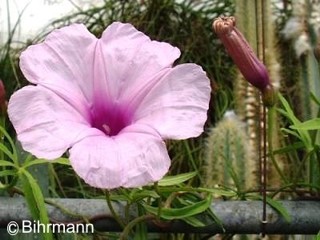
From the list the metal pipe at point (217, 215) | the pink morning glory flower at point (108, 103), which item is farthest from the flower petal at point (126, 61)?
the metal pipe at point (217, 215)

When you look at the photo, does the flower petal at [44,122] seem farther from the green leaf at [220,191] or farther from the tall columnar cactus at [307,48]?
the tall columnar cactus at [307,48]

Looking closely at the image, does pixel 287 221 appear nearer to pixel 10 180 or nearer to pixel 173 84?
pixel 173 84

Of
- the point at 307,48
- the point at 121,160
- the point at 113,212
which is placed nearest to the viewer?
the point at 121,160

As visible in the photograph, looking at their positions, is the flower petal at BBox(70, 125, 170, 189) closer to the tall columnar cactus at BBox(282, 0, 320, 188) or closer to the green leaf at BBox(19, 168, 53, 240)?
the green leaf at BBox(19, 168, 53, 240)

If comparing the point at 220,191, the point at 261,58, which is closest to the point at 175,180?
the point at 220,191

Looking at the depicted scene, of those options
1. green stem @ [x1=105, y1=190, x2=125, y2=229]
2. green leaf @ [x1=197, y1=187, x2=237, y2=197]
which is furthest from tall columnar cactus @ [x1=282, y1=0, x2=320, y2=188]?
green stem @ [x1=105, y1=190, x2=125, y2=229]

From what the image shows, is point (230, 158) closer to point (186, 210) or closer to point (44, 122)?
Result: point (186, 210)
